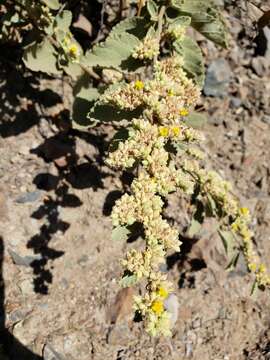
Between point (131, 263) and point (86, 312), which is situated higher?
point (131, 263)

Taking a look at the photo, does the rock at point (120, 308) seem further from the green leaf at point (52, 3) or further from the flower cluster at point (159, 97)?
the green leaf at point (52, 3)

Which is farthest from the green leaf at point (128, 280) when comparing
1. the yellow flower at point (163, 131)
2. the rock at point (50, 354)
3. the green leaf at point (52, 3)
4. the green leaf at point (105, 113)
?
the green leaf at point (52, 3)

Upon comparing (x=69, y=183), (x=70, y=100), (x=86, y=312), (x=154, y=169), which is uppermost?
(x=154, y=169)

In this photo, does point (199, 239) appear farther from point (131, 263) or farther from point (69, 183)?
point (131, 263)

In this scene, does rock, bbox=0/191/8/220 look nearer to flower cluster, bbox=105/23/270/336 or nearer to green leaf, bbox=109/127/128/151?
green leaf, bbox=109/127/128/151

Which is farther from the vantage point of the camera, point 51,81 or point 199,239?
point 51,81

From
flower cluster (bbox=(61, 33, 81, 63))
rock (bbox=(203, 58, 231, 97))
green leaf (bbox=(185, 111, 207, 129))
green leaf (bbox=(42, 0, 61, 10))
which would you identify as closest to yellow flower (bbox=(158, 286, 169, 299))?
green leaf (bbox=(185, 111, 207, 129))

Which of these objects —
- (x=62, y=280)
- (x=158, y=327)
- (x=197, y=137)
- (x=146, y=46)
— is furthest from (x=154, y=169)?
(x=62, y=280)

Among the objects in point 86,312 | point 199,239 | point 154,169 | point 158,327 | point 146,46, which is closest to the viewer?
point 158,327

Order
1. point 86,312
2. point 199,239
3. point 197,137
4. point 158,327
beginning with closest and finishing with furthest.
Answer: point 158,327
point 197,137
point 86,312
point 199,239
